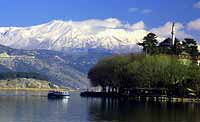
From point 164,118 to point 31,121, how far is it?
26.0 meters

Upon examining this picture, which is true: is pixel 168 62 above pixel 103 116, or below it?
above

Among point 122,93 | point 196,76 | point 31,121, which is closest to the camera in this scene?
point 31,121

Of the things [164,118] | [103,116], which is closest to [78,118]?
[103,116]

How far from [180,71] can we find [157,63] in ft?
26.1

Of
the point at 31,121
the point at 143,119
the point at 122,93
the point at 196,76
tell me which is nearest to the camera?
the point at 31,121

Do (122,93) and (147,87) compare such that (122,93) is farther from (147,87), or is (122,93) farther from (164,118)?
(164,118)

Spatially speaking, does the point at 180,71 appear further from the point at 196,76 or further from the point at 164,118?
the point at 164,118

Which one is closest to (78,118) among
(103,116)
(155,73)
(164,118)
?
(103,116)

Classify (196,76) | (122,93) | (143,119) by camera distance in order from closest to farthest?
(143,119) < (196,76) < (122,93)

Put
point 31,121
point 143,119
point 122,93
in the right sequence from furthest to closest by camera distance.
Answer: point 122,93 < point 143,119 < point 31,121

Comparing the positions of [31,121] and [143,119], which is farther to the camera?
[143,119]

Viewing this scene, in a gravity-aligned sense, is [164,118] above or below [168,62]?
below

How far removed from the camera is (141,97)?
18512 cm

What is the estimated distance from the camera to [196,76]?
180 meters
